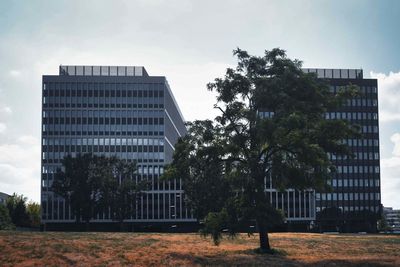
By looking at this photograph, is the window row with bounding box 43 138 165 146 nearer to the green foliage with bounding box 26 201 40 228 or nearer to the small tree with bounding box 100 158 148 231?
the green foliage with bounding box 26 201 40 228

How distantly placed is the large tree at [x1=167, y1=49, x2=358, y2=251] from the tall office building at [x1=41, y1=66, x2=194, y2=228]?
99320mm

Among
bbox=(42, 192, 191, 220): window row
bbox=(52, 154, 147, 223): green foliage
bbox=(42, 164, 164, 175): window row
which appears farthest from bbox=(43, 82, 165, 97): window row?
bbox=(52, 154, 147, 223): green foliage

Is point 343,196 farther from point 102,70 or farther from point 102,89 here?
point 102,70

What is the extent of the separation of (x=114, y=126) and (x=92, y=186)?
4470cm

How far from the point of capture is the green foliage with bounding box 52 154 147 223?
101188 mm

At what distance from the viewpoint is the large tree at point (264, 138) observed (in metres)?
41.5

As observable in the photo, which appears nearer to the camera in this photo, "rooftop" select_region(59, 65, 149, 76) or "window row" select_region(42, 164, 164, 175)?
"window row" select_region(42, 164, 164, 175)

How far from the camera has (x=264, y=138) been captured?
40469 mm

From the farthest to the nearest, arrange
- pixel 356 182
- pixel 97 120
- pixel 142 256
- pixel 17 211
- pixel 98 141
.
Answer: pixel 356 182 < pixel 97 120 < pixel 98 141 < pixel 17 211 < pixel 142 256

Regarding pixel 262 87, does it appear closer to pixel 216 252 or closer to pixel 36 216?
pixel 216 252

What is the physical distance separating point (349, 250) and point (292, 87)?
1811 cm

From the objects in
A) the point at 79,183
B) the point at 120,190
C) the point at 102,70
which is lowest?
the point at 120,190

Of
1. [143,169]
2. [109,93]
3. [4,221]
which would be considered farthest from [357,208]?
[4,221]

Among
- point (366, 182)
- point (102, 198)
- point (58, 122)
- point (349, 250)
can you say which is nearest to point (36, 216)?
point (58, 122)
